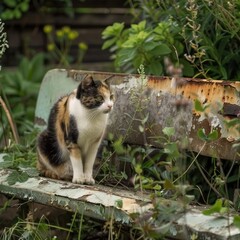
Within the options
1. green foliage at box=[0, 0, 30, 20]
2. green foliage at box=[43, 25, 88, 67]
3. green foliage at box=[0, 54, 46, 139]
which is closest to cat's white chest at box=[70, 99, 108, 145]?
green foliage at box=[0, 54, 46, 139]

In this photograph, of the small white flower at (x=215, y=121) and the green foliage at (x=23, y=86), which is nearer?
the small white flower at (x=215, y=121)

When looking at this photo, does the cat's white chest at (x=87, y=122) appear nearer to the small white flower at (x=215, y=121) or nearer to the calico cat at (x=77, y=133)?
the calico cat at (x=77, y=133)

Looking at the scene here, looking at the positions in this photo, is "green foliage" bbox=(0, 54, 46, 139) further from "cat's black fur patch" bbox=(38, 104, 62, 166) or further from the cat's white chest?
the cat's white chest

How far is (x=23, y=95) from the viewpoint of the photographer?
736 centimetres

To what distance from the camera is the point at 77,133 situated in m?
3.52

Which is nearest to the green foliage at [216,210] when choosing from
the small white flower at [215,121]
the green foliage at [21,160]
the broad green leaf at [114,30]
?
the small white flower at [215,121]

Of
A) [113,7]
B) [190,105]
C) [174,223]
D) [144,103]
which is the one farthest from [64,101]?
[113,7]

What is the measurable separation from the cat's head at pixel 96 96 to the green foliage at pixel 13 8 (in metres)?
4.20

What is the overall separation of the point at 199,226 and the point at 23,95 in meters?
4.92

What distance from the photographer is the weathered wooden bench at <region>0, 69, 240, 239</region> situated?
2.79m

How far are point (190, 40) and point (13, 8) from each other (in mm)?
4231

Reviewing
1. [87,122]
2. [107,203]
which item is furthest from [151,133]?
[107,203]

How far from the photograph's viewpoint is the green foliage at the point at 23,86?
708 cm

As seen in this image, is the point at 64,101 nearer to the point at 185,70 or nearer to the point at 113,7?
the point at 185,70
